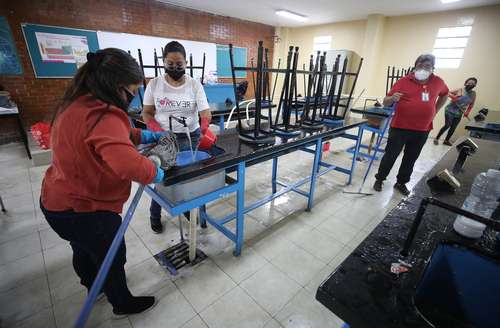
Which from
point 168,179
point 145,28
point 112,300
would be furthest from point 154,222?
point 145,28

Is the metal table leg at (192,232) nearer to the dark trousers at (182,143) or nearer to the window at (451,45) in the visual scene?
the dark trousers at (182,143)

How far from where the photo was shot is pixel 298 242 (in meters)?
1.98

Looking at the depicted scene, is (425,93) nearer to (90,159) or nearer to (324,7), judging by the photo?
(90,159)

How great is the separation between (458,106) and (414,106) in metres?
3.54

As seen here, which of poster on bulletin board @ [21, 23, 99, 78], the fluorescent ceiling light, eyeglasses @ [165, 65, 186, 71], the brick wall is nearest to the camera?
eyeglasses @ [165, 65, 186, 71]

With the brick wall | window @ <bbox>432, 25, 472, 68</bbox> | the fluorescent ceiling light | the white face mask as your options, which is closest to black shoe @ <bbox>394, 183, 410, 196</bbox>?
the white face mask

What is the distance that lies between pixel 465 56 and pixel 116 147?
6.74 m

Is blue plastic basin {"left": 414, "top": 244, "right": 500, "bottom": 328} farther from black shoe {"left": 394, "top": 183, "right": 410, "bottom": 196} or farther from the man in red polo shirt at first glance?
black shoe {"left": 394, "top": 183, "right": 410, "bottom": 196}

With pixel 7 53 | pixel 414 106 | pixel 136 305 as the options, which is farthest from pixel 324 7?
pixel 136 305

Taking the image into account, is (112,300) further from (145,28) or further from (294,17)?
(294,17)

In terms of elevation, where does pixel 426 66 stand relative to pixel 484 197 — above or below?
above

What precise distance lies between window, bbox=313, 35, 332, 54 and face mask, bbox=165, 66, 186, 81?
254 inches

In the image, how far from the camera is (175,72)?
163 cm

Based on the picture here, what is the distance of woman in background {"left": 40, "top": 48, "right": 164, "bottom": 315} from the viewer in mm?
800
